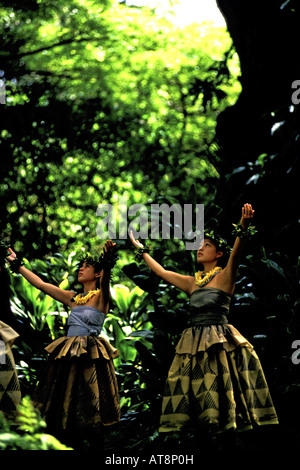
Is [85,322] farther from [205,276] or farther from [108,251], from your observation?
[205,276]

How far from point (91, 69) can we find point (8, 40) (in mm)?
5196

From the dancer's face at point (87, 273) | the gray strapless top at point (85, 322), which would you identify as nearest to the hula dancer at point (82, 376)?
the gray strapless top at point (85, 322)

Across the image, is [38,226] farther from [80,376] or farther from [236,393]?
[236,393]

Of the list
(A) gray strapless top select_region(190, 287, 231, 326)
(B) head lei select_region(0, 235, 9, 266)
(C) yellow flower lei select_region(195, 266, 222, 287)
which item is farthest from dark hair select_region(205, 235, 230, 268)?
(B) head lei select_region(0, 235, 9, 266)

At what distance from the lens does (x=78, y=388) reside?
4.11m

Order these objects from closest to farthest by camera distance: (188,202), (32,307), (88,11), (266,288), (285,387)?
(285,387) < (266,288) < (188,202) < (32,307) < (88,11)

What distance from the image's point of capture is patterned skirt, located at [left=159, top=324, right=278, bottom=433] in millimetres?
3734

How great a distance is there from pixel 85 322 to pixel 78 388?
502mm

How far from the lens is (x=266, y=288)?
16.9ft

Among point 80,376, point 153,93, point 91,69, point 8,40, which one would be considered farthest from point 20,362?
point 153,93

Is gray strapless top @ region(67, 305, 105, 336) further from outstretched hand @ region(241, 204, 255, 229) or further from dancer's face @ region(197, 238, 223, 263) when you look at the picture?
outstretched hand @ region(241, 204, 255, 229)

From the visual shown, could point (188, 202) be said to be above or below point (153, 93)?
below

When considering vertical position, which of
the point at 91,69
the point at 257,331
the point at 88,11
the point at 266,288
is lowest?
the point at 257,331

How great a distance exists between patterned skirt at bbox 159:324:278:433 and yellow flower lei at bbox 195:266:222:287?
0.35 m
